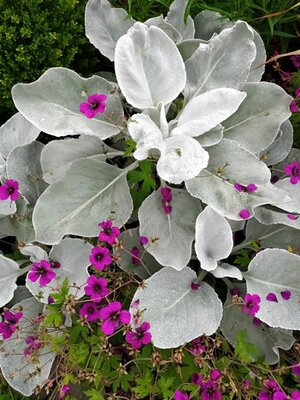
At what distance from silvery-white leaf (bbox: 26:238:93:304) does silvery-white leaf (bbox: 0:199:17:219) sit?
0.16m

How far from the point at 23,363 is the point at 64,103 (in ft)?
2.37

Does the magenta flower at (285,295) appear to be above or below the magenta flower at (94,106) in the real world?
below

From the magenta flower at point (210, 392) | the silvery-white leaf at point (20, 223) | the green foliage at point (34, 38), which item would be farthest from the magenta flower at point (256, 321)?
the green foliage at point (34, 38)

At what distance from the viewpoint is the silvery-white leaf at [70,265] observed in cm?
152

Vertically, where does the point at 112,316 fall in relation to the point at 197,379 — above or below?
above

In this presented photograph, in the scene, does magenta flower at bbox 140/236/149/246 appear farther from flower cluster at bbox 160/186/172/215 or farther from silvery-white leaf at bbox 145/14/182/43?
silvery-white leaf at bbox 145/14/182/43

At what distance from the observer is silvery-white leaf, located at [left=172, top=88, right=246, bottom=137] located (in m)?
1.46

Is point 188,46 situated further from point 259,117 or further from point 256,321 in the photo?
point 256,321

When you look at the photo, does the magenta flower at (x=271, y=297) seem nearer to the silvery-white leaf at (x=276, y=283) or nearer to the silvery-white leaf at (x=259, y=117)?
the silvery-white leaf at (x=276, y=283)

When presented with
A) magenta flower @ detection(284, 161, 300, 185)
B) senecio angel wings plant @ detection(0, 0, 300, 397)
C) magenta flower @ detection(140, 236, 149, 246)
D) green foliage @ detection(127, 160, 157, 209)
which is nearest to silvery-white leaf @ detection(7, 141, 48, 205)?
senecio angel wings plant @ detection(0, 0, 300, 397)

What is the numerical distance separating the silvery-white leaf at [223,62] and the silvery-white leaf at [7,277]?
694 millimetres

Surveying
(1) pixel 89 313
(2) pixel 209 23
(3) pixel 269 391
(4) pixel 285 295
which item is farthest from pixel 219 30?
(3) pixel 269 391

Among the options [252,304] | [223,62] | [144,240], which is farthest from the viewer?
[223,62]

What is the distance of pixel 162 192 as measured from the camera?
1.54m
